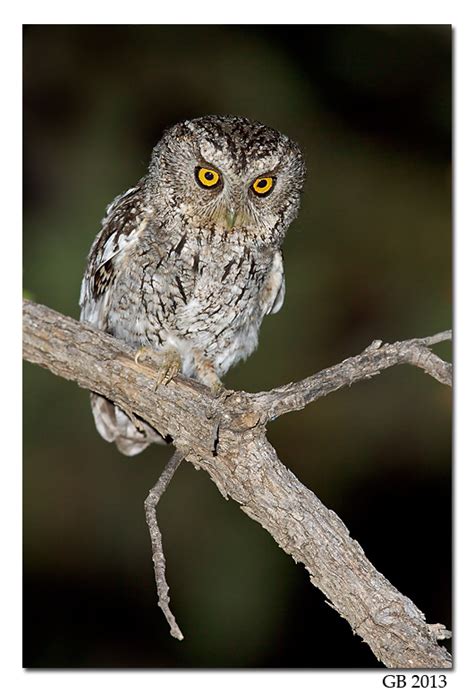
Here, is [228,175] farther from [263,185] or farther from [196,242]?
[196,242]

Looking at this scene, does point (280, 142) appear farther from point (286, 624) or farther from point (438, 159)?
point (286, 624)

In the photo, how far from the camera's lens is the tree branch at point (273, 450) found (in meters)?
2.34

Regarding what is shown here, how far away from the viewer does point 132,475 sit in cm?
356

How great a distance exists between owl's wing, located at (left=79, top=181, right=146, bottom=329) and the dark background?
132mm

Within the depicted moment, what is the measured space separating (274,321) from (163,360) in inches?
34.5

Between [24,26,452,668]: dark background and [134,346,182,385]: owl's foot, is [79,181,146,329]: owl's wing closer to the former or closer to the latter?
[24,26,452,668]: dark background

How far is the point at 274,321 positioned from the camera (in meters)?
3.50

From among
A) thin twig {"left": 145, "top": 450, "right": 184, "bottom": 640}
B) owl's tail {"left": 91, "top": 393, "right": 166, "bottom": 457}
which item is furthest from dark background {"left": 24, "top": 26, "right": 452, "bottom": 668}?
thin twig {"left": 145, "top": 450, "right": 184, "bottom": 640}

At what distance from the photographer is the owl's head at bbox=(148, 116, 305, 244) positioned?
260 cm

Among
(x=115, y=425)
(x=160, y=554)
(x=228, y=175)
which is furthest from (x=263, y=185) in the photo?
(x=160, y=554)

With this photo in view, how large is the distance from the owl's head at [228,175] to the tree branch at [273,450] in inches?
23.0

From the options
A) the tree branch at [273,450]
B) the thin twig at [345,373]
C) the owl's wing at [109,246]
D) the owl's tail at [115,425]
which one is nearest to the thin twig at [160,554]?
the tree branch at [273,450]
